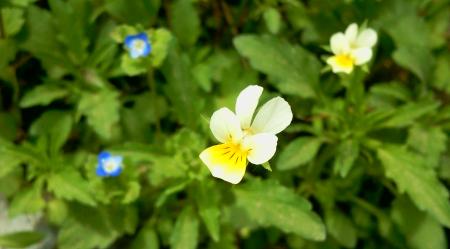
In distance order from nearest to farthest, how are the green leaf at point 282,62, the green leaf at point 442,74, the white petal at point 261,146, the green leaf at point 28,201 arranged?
the white petal at point 261,146 → the green leaf at point 28,201 → the green leaf at point 282,62 → the green leaf at point 442,74

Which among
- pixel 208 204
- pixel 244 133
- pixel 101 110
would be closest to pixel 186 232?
pixel 208 204

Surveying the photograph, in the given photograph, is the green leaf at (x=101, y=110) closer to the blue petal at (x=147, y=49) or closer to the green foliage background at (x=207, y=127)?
the green foliage background at (x=207, y=127)

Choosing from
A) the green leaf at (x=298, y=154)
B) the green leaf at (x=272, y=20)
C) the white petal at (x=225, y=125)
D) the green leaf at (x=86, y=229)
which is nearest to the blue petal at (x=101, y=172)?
the green leaf at (x=86, y=229)

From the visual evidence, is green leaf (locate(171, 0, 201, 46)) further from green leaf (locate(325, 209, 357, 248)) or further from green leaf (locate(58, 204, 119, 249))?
green leaf (locate(325, 209, 357, 248))

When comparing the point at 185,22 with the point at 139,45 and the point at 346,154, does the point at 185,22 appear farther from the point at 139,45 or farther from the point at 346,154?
the point at 346,154

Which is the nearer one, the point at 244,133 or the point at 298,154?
the point at 244,133

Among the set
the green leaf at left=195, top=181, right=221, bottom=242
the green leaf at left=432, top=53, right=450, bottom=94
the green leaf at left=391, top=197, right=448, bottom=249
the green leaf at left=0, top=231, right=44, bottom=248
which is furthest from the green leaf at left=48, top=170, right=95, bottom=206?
the green leaf at left=432, top=53, right=450, bottom=94

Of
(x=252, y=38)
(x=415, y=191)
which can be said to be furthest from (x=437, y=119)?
(x=252, y=38)
